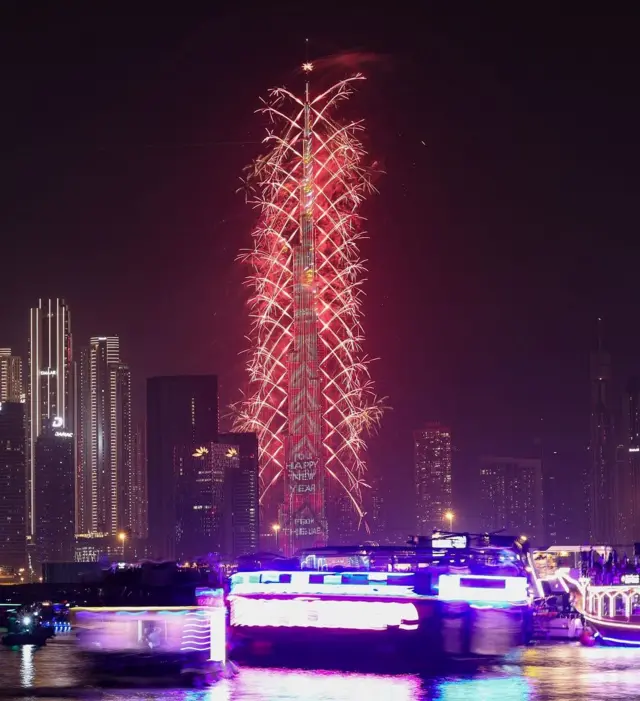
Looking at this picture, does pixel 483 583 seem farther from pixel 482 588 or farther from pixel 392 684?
pixel 392 684

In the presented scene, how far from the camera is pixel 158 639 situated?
77.7 feet

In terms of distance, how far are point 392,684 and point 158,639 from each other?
13.3 feet

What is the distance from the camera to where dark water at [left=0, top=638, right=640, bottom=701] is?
21.0 meters

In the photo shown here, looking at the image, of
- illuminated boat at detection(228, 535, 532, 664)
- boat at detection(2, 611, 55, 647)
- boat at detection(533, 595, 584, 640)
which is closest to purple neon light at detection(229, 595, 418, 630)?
illuminated boat at detection(228, 535, 532, 664)

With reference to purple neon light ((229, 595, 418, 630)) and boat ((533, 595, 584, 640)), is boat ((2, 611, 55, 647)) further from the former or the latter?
boat ((533, 595, 584, 640))

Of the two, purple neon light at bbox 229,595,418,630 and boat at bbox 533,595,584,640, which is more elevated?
purple neon light at bbox 229,595,418,630

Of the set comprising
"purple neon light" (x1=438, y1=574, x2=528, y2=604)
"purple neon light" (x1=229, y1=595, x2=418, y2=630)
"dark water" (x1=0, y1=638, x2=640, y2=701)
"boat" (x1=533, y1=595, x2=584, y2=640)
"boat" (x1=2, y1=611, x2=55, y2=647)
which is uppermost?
"purple neon light" (x1=438, y1=574, x2=528, y2=604)

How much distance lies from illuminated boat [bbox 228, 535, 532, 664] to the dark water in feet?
2.96

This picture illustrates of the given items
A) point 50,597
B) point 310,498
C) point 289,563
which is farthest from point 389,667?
point 50,597

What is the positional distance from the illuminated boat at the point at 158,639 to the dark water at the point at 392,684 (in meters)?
0.67

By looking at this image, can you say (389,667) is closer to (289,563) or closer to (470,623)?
(470,623)

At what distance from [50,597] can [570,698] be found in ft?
233

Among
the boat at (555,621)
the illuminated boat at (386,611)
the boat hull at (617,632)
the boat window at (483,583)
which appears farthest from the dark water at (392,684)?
the boat at (555,621)

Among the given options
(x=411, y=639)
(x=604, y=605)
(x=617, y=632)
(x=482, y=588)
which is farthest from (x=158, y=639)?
(x=604, y=605)
